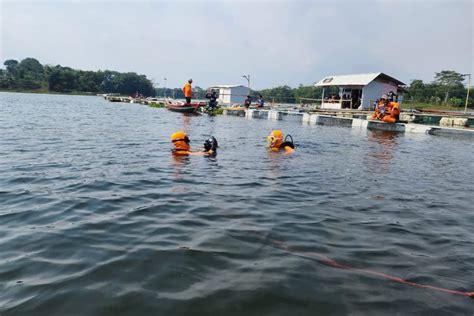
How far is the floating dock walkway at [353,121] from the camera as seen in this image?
75.5 ft

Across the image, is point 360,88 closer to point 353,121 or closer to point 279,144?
point 353,121

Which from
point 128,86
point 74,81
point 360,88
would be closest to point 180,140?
point 360,88

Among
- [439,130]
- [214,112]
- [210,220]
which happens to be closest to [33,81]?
[214,112]

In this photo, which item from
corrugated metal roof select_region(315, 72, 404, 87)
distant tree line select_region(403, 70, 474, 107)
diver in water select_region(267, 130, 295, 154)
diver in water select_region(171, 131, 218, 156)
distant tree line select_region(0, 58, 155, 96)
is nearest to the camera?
diver in water select_region(171, 131, 218, 156)

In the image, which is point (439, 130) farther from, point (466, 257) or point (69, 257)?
point (69, 257)

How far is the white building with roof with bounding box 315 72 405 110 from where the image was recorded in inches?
1414

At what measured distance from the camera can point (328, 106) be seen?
39.1 metres

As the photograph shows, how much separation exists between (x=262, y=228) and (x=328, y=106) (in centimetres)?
3602

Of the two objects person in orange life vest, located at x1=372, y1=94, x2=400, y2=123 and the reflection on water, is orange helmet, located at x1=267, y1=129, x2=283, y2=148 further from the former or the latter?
person in orange life vest, located at x1=372, y1=94, x2=400, y2=123

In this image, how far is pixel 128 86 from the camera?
432 feet

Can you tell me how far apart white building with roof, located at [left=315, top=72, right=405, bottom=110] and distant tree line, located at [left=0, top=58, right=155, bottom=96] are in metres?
96.1

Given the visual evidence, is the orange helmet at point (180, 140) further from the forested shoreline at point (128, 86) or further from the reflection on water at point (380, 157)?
the forested shoreline at point (128, 86)

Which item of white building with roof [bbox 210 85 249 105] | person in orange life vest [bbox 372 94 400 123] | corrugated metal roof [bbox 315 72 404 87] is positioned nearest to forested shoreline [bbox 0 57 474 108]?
white building with roof [bbox 210 85 249 105]

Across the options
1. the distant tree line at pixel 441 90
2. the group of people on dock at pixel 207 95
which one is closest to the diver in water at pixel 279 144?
the group of people on dock at pixel 207 95
